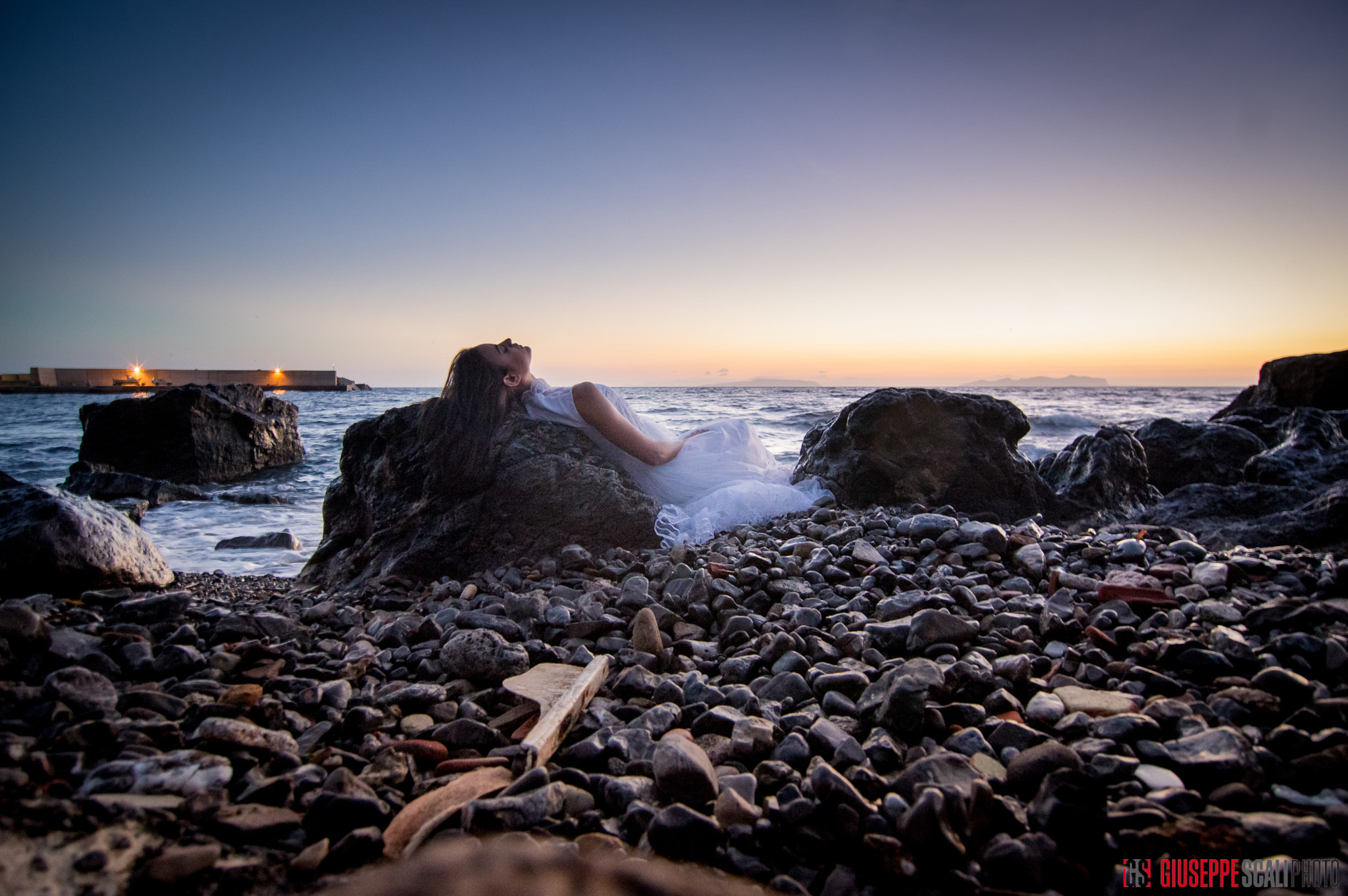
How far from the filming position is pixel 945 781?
4.36ft

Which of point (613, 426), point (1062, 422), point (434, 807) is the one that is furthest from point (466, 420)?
point (1062, 422)

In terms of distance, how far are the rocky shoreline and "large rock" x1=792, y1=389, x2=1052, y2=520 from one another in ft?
6.10

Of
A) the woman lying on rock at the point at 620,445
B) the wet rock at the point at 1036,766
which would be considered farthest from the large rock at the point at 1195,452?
the wet rock at the point at 1036,766

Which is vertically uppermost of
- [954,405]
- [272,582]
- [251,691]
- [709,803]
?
[954,405]

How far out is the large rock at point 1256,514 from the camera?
118 inches

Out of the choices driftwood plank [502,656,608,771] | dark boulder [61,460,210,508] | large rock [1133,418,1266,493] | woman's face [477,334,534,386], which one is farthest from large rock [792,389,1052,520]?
dark boulder [61,460,210,508]

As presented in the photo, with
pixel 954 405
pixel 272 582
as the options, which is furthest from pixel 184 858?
pixel 954 405

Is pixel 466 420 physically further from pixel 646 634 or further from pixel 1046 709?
pixel 1046 709

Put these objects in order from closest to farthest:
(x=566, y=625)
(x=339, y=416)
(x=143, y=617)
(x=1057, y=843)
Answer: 1. (x=1057, y=843)
2. (x=143, y=617)
3. (x=566, y=625)
4. (x=339, y=416)

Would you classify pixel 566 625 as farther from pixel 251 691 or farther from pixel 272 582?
pixel 272 582

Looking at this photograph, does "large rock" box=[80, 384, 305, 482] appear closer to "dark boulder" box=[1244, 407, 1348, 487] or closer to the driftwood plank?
the driftwood plank

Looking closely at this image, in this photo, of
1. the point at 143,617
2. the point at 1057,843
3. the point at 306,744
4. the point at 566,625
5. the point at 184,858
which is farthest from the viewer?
the point at 566,625

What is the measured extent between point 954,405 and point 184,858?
5227 millimetres

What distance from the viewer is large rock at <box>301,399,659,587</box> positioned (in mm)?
3873
